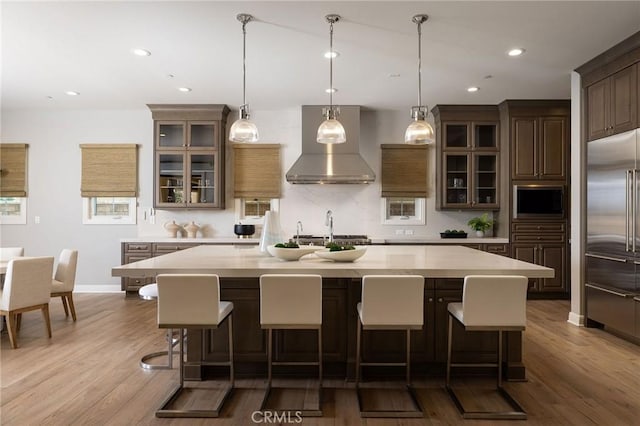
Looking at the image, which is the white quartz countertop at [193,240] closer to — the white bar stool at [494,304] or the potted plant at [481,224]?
the potted plant at [481,224]

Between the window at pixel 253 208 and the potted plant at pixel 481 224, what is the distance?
9.77 feet

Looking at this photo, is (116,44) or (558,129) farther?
(558,129)

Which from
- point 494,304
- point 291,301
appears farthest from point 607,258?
point 291,301

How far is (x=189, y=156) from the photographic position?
5.94 metres

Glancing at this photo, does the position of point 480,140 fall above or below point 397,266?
above

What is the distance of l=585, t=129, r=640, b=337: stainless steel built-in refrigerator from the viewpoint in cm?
364

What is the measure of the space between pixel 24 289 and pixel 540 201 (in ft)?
20.4

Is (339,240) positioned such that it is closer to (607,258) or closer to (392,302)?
(607,258)

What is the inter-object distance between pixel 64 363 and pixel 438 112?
5.43 m

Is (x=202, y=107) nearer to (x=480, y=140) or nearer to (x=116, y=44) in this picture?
(x=116, y=44)

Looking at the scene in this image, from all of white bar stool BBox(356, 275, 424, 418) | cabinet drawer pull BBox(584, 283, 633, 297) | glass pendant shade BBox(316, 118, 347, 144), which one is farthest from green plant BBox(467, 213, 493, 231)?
white bar stool BBox(356, 275, 424, 418)

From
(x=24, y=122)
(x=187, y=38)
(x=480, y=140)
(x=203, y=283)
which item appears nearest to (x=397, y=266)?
(x=203, y=283)

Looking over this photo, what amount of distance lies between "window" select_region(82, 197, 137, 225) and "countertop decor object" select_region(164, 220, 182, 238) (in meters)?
0.63

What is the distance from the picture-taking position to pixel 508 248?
225 inches
